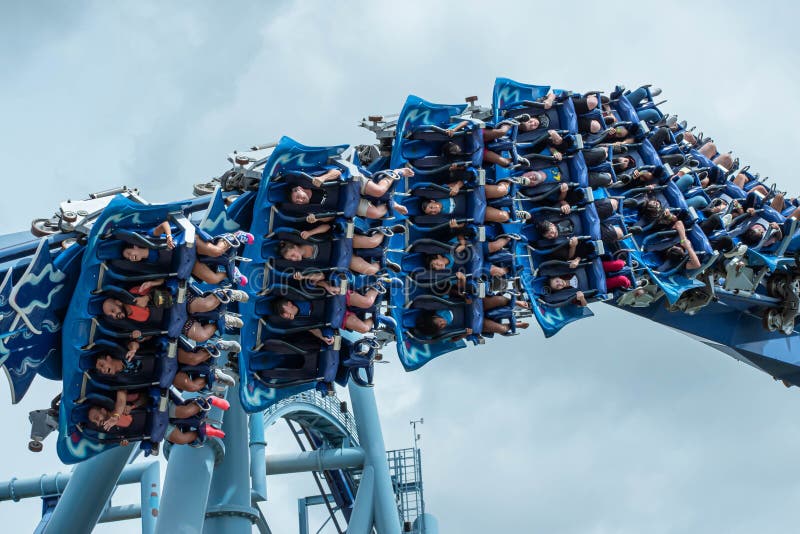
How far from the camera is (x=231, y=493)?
11320 millimetres

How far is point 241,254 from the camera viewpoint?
10.2m

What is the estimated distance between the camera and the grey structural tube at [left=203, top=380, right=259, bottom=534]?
37.0 ft

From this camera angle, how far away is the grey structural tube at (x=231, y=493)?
11.3 meters

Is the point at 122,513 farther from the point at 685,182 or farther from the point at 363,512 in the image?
the point at 685,182

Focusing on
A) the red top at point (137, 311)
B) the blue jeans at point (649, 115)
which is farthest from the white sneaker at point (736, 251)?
the red top at point (137, 311)

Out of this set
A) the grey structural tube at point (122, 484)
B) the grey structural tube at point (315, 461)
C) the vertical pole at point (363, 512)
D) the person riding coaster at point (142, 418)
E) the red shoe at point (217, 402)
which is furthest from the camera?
the grey structural tube at point (315, 461)

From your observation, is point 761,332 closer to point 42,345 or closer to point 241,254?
point 241,254

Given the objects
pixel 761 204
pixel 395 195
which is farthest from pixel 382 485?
pixel 761 204

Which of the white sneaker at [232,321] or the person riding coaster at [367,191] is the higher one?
the person riding coaster at [367,191]

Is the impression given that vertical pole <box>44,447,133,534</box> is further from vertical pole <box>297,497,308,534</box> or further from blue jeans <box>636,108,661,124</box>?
vertical pole <box>297,497,308,534</box>

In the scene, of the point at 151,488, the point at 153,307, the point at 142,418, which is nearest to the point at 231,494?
the point at 142,418

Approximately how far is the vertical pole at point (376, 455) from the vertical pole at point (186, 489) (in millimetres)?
3934

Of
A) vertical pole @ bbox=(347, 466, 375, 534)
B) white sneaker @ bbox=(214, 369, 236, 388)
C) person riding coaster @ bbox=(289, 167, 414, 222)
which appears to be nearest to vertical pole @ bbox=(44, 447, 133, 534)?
white sneaker @ bbox=(214, 369, 236, 388)

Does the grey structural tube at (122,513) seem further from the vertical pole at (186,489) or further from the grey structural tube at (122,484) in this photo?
the vertical pole at (186,489)
